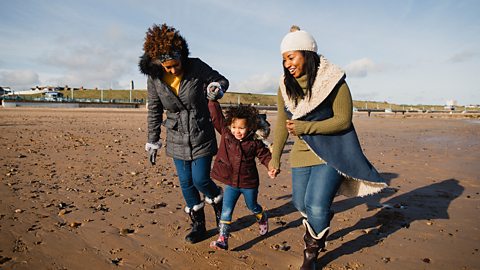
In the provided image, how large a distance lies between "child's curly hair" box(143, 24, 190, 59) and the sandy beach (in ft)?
7.23

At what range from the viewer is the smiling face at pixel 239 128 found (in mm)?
4297

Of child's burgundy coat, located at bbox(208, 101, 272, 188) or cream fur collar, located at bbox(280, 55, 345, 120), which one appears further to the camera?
child's burgundy coat, located at bbox(208, 101, 272, 188)

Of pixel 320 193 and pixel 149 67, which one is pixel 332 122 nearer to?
pixel 320 193

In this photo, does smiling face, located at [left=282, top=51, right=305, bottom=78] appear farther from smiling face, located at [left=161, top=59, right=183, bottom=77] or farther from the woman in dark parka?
smiling face, located at [left=161, top=59, right=183, bottom=77]

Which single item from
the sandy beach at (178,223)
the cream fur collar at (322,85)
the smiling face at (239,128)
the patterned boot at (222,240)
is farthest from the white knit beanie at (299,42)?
the sandy beach at (178,223)

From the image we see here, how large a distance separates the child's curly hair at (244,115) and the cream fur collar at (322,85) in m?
0.93

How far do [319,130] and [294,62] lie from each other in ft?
2.25

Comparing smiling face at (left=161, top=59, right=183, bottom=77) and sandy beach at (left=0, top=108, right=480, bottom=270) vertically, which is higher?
smiling face at (left=161, top=59, right=183, bottom=77)

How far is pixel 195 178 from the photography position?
4285 mm

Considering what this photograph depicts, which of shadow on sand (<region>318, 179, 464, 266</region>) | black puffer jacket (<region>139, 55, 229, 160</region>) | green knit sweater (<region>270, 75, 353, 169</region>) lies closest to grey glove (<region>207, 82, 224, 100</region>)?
black puffer jacket (<region>139, 55, 229, 160</region>)

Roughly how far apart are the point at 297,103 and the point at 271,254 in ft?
5.71

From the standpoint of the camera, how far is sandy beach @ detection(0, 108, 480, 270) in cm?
384

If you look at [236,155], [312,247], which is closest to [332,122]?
[312,247]

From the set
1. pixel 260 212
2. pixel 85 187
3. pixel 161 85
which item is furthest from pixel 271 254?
pixel 85 187
